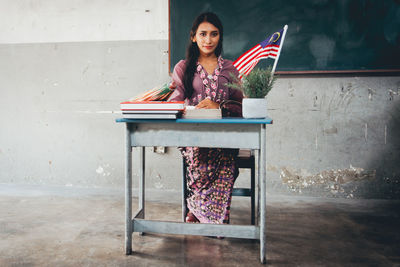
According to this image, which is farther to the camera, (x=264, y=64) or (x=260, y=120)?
(x=264, y=64)

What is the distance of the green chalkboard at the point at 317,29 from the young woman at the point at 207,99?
2.94ft

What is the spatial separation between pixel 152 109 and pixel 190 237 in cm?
91

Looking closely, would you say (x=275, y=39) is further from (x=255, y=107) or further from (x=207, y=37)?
(x=255, y=107)

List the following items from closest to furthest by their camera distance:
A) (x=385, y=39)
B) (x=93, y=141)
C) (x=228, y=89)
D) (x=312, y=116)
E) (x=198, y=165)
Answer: (x=198, y=165)
(x=228, y=89)
(x=385, y=39)
(x=312, y=116)
(x=93, y=141)

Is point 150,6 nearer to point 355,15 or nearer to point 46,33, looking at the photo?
point 46,33

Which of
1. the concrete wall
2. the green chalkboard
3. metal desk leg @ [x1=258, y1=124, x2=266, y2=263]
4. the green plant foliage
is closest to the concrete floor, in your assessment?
metal desk leg @ [x1=258, y1=124, x2=266, y2=263]

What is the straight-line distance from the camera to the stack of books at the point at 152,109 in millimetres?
1666

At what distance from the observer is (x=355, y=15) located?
294 centimetres

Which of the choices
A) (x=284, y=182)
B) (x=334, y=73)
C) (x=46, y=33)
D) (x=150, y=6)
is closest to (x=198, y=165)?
(x=284, y=182)

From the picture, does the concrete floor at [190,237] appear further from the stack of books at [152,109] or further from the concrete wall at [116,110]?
the stack of books at [152,109]

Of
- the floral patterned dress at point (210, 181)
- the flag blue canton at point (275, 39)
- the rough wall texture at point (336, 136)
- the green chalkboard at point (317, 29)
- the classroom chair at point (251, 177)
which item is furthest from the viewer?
the rough wall texture at point (336, 136)

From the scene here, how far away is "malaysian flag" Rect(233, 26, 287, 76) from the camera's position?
8.24 ft

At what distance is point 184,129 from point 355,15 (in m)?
2.21

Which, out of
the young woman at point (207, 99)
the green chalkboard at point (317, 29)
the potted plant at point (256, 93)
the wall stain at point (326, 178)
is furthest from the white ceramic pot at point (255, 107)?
the wall stain at point (326, 178)
